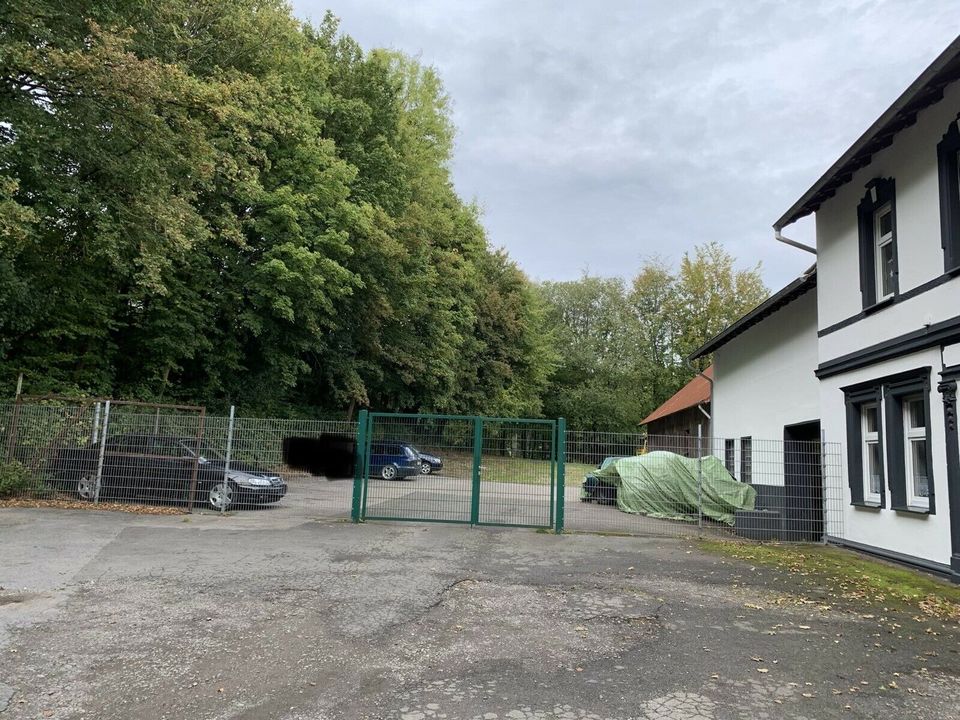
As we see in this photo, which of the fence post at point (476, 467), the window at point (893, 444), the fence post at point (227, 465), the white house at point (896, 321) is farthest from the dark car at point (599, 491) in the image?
the fence post at point (227, 465)

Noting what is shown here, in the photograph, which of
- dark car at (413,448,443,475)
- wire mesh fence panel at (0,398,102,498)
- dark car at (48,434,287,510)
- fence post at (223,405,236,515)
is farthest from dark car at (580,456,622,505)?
wire mesh fence panel at (0,398,102,498)

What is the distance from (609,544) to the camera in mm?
10711

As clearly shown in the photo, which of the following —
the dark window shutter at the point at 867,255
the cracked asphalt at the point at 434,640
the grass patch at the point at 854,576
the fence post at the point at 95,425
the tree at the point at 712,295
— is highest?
the tree at the point at 712,295

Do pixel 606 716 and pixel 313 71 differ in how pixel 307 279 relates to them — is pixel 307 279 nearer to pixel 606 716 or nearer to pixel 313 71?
pixel 313 71

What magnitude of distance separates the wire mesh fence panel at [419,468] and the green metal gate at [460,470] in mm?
18

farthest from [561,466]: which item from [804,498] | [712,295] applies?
[712,295]

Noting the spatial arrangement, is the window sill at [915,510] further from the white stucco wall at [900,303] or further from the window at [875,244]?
the window at [875,244]

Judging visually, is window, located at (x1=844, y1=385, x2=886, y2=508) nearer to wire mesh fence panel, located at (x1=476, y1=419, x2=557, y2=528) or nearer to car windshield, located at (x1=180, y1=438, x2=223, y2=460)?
wire mesh fence panel, located at (x1=476, y1=419, x2=557, y2=528)

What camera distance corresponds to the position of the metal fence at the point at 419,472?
1179 centimetres

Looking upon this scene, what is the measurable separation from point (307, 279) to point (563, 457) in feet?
38.1

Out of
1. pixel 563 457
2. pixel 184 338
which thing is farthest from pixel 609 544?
pixel 184 338

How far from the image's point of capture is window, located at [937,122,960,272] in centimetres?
829

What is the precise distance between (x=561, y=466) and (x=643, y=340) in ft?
127

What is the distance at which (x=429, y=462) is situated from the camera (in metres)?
12.0
